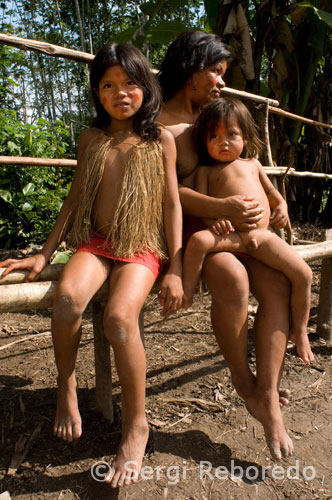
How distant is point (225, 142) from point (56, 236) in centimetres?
74

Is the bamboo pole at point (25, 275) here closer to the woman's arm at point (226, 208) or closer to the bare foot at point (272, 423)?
the woman's arm at point (226, 208)

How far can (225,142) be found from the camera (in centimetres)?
154

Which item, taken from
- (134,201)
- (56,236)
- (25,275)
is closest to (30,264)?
(25,275)

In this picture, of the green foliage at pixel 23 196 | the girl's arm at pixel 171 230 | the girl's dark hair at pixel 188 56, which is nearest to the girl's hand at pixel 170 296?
the girl's arm at pixel 171 230

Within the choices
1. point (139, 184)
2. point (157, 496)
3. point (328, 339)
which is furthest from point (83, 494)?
point (328, 339)

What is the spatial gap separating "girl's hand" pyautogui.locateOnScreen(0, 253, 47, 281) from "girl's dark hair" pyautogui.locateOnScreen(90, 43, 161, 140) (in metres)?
0.60

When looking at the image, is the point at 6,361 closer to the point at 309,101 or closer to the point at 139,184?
the point at 139,184

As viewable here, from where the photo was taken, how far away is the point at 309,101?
14.0 ft

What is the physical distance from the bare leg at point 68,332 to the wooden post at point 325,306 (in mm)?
1654

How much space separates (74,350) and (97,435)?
606mm

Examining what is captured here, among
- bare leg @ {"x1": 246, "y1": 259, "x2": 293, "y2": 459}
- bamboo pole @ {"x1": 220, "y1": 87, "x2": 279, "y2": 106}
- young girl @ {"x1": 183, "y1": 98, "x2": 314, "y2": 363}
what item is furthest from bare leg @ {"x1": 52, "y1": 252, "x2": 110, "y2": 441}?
bamboo pole @ {"x1": 220, "y1": 87, "x2": 279, "y2": 106}

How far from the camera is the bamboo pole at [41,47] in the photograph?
63.2 inches

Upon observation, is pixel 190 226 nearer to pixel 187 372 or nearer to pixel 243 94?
pixel 187 372

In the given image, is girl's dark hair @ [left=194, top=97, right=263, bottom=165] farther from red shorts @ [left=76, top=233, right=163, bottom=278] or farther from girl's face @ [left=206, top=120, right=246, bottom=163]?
red shorts @ [left=76, top=233, right=163, bottom=278]
